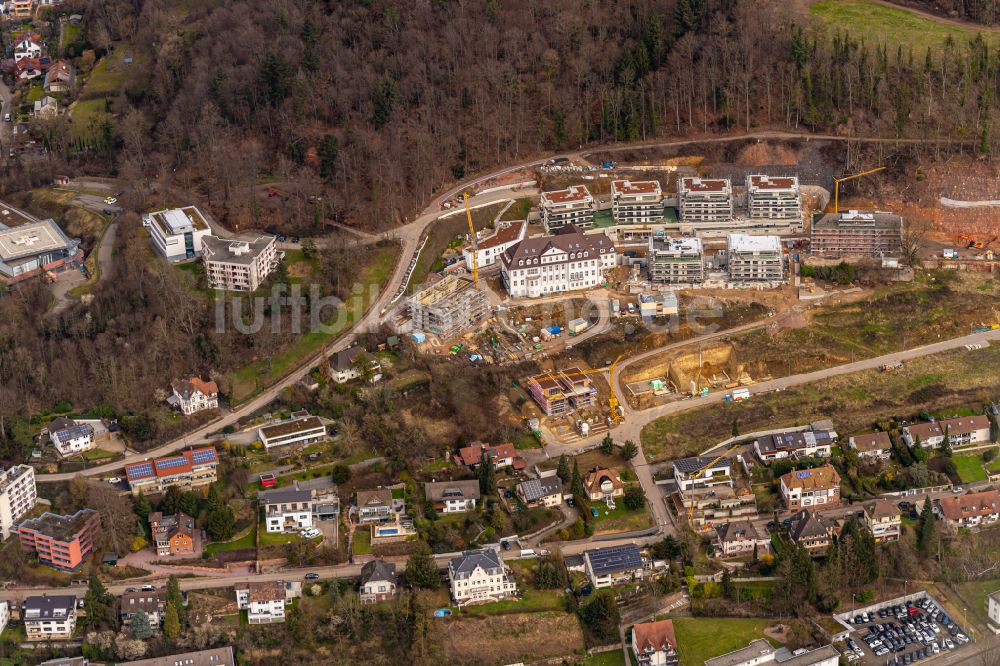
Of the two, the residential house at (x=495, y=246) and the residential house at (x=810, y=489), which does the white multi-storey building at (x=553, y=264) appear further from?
the residential house at (x=810, y=489)

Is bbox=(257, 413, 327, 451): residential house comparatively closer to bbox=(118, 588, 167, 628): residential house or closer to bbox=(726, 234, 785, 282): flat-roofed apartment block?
bbox=(118, 588, 167, 628): residential house

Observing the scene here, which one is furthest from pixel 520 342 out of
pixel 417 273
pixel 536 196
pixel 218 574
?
pixel 218 574

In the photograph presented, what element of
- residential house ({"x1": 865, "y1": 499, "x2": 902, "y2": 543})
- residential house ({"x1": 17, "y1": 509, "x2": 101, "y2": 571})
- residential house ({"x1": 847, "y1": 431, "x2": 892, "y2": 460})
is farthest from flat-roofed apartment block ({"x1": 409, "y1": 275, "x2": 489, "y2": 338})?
residential house ({"x1": 865, "y1": 499, "x2": 902, "y2": 543})

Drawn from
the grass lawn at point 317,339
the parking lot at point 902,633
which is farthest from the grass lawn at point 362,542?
the parking lot at point 902,633

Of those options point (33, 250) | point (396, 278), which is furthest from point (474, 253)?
point (33, 250)

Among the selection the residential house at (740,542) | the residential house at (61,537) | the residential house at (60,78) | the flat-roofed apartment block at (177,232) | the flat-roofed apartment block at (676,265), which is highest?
the residential house at (60,78)

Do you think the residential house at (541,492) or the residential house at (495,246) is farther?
the residential house at (495,246)

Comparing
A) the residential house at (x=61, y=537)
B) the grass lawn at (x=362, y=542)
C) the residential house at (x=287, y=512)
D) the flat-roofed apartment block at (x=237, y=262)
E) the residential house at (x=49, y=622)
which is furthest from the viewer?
the flat-roofed apartment block at (x=237, y=262)
